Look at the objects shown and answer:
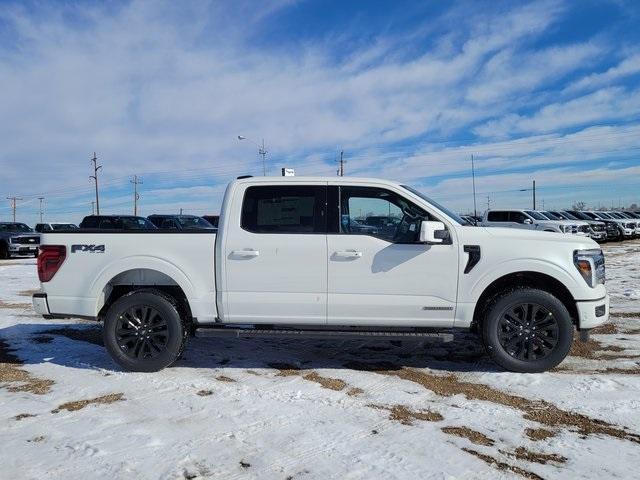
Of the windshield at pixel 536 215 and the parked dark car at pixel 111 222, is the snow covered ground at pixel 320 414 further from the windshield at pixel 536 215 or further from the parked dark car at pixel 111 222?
the windshield at pixel 536 215

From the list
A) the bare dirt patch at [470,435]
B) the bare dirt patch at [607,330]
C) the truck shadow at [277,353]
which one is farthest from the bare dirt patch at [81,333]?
the bare dirt patch at [607,330]

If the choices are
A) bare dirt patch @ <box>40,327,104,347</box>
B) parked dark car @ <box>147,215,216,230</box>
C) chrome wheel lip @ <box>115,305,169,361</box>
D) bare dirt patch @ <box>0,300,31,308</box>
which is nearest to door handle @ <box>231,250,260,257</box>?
chrome wheel lip @ <box>115,305,169,361</box>

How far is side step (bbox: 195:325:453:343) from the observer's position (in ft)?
15.8

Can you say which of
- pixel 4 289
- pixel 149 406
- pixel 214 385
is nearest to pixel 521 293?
pixel 214 385

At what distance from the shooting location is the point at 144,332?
5.11 meters

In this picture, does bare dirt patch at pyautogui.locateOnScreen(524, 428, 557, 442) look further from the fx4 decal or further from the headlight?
the fx4 decal

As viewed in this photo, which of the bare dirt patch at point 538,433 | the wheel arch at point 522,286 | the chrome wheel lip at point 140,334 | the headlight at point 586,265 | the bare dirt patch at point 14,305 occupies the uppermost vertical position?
the headlight at point 586,265

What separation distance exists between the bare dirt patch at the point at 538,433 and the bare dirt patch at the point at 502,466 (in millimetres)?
465

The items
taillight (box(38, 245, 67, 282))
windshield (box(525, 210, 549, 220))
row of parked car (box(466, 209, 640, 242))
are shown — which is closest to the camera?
taillight (box(38, 245, 67, 282))

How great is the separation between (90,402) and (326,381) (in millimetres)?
2033

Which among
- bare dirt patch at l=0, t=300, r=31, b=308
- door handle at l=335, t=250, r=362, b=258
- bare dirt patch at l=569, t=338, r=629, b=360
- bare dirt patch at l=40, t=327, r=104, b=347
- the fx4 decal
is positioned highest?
the fx4 decal

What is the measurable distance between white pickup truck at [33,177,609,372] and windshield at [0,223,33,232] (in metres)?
22.6

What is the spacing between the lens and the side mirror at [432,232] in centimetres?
468

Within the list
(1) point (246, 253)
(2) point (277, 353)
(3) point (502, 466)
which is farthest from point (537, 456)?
(2) point (277, 353)
